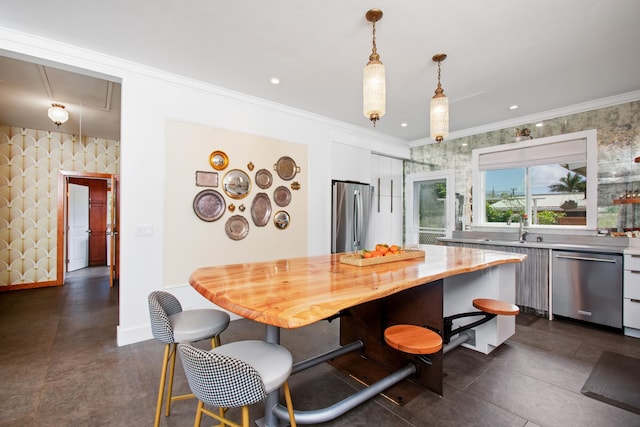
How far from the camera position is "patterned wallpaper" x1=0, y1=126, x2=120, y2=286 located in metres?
4.86

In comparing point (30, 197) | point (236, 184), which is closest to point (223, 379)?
point (236, 184)

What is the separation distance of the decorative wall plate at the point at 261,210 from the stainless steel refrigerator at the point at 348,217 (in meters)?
1.08

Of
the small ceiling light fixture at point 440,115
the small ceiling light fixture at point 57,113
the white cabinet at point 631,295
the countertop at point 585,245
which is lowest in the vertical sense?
the white cabinet at point 631,295

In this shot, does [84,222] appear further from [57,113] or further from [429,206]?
[429,206]

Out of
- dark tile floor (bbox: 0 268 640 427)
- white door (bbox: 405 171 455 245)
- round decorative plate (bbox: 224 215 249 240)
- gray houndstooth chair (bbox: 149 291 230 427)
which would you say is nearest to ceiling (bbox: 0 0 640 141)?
round decorative plate (bbox: 224 215 249 240)

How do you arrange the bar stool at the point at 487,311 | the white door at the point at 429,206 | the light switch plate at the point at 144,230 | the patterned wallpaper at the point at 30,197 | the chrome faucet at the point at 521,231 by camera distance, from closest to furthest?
the bar stool at the point at 487,311, the light switch plate at the point at 144,230, the chrome faucet at the point at 521,231, the patterned wallpaper at the point at 30,197, the white door at the point at 429,206

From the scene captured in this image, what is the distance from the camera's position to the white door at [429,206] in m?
5.15

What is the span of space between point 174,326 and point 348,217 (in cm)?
315

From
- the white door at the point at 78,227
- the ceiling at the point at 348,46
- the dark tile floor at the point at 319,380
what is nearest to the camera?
the dark tile floor at the point at 319,380

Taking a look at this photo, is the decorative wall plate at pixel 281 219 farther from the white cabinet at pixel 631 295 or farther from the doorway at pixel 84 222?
the white cabinet at pixel 631 295

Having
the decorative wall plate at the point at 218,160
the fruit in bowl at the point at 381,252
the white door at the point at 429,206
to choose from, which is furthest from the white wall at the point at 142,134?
the white door at the point at 429,206

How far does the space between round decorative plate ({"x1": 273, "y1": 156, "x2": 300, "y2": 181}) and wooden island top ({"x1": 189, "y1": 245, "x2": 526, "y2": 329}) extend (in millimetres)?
1821

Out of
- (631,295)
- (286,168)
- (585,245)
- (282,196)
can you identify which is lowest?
(631,295)

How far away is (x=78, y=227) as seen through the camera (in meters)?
6.59
